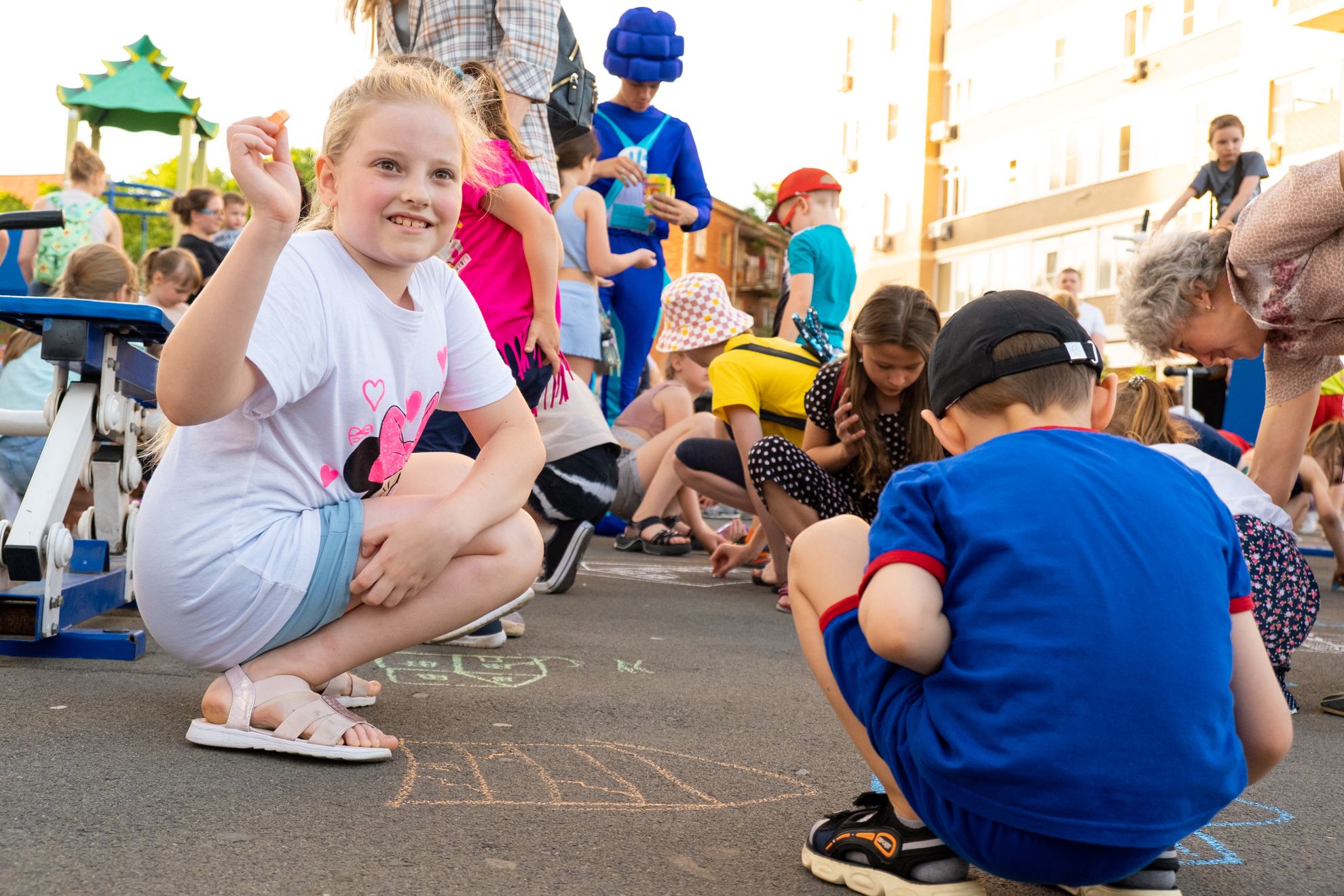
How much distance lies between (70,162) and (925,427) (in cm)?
582

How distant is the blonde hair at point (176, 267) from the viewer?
254 inches

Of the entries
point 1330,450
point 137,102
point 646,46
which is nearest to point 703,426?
point 646,46

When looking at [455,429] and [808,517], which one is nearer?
[455,429]

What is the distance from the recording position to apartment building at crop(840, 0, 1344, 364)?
2197 cm

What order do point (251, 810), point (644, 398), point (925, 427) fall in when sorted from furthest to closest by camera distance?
1. point (644, 398)
2. point (925, 427)
3. point (251, 810)

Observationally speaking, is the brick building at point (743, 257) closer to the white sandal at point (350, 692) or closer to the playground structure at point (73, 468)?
the playground structure at point (73, 468)

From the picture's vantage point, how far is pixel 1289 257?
2844 millimetres

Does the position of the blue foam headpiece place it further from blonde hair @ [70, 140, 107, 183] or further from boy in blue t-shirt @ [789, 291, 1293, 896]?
boy in blue t-shirt @ [789, 291, 1293, 896]

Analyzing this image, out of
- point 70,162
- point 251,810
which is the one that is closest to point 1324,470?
point 251,810

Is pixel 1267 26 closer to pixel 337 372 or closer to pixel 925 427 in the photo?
pixel 925 427

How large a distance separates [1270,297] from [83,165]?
6.72 metres

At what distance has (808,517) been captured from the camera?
4309 millimetres

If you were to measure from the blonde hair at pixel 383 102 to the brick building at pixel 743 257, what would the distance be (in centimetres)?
4834

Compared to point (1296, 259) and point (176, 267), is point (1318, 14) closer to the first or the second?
point (176, 267)
